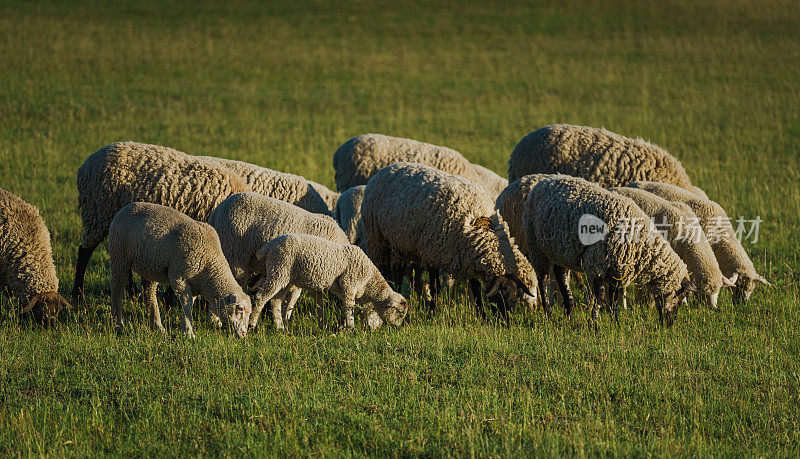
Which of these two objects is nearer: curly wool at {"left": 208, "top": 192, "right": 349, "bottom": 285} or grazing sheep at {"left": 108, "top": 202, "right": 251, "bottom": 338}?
grazing sheep at {"left": 108, "top": 202, "right": 251, "bottom": 338}

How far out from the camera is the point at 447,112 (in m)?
30.7

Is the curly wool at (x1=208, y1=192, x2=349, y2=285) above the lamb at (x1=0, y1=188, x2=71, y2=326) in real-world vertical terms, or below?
above

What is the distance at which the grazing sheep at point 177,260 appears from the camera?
8828mm

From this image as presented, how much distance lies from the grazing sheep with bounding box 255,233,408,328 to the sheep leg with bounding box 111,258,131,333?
148cm

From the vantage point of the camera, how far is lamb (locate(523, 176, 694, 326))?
31.3 feet

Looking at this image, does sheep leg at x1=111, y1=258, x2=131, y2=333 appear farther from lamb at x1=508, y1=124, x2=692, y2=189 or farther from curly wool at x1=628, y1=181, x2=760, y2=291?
curly wool at x1=628, y1=181, x2=760, y2=291

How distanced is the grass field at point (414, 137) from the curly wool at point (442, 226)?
2.23ft

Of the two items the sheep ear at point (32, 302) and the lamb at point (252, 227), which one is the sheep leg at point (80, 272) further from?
the lamb at point (252, 227)

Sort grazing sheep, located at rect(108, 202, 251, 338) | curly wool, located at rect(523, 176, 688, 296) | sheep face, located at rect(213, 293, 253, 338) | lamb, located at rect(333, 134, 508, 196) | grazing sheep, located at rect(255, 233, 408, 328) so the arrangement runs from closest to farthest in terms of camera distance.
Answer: sheep face, located at rect(213, 293, 253, 338)
grazing sheep, located at rect(108, 202, 251, 338)
grazing sheep, located at rect(255, 233, 408, 328)
curly wool, located at rect(523, 176, 688, 296)
lamb, located at rect(333, 134, 508, 196)

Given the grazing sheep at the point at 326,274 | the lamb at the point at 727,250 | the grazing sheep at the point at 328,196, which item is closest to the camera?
the grazing sheep at the point at 326,274

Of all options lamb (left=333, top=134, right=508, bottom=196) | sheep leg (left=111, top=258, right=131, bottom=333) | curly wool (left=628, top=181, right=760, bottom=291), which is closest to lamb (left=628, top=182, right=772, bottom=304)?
curly wool (left=628, top=181, right=760, bottom=291)

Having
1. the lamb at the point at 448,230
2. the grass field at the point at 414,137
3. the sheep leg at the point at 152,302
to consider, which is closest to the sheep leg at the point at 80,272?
the grass field at the point at 414,137

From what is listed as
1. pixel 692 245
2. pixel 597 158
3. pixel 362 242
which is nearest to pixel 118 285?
pixel 362 242

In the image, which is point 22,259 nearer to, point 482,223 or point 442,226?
point 442,226
